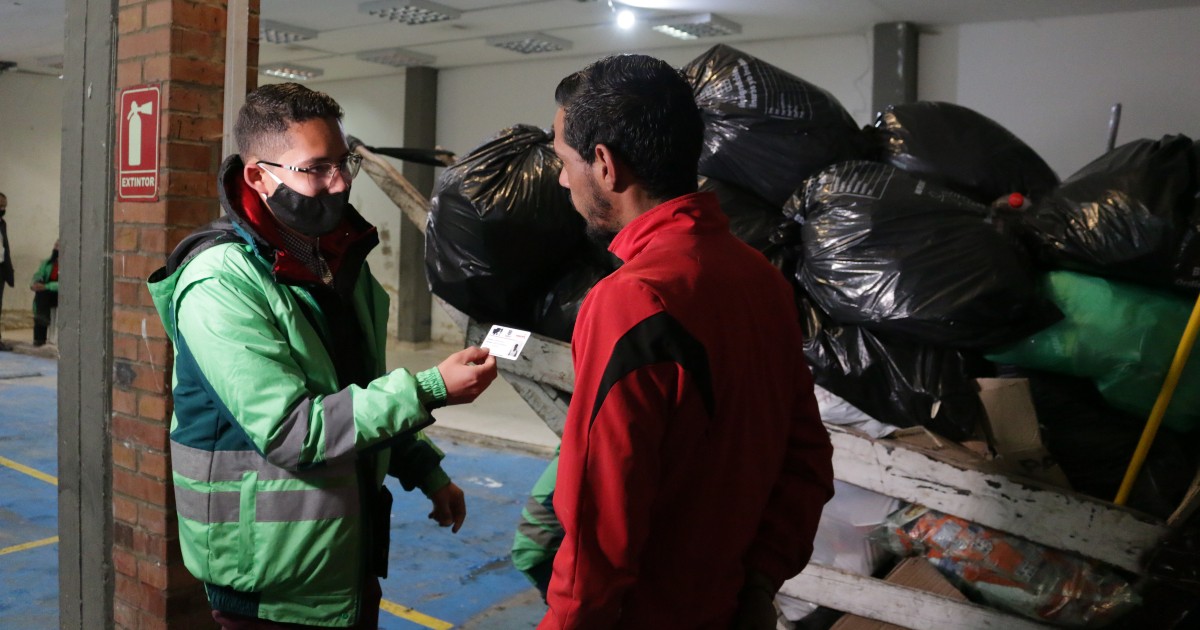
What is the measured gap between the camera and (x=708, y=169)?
2.76 meters

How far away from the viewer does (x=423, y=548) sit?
4.34m

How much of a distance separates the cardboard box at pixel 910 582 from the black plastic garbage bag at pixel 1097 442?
1.31 ft

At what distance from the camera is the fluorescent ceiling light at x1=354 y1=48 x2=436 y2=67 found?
35.0 ft

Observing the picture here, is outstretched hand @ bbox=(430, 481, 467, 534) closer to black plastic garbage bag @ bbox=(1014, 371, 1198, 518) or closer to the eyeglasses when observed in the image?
the eyeglasses

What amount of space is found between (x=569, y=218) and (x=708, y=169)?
477mm

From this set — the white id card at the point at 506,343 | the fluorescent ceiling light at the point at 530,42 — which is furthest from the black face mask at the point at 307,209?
the fluorescent ceiling light at the point at 530,42

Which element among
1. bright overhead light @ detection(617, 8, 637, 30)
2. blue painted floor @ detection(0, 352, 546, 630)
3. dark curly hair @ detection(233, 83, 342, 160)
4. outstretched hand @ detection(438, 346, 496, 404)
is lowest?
blue painted floor @ detection(0, 352, 546, 630)

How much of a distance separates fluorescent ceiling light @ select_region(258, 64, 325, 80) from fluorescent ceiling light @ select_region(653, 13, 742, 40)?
208 inches

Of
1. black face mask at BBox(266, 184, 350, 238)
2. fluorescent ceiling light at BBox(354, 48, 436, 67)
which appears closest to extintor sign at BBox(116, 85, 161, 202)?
black face mask at BBox(266, 184, 350, 238)

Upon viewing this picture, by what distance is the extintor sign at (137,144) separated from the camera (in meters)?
2.56

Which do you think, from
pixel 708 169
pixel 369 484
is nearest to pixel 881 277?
pixel 708 169

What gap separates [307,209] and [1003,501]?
1605 millimetres

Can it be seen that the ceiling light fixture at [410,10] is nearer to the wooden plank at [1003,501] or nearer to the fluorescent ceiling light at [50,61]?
the fluorescent ceiling light at [50,61]

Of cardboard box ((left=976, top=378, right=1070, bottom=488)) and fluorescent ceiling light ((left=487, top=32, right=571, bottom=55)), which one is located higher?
fluorescent ceiling light ((left=487, top=32, right=571, bottom=55))
